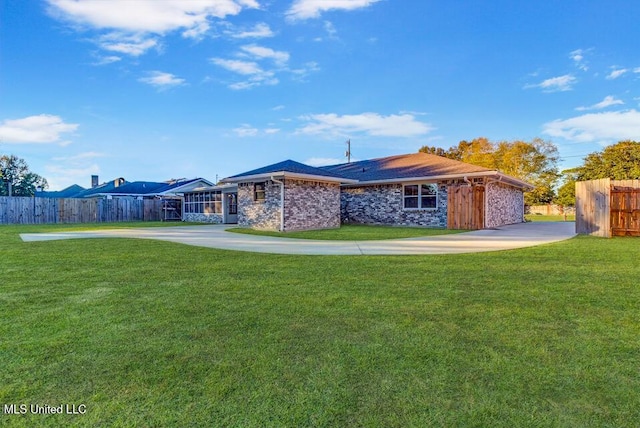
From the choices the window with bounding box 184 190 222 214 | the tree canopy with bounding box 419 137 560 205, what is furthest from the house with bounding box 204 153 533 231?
the tree canopy with bounding box 419 137 560 205

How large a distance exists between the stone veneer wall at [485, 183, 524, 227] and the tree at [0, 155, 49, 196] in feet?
152

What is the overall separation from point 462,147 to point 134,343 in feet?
132

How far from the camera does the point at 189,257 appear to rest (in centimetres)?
715

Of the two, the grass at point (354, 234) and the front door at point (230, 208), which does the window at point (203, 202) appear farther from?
the grass at point (354, 234)

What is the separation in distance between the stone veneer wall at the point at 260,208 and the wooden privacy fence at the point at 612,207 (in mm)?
11421

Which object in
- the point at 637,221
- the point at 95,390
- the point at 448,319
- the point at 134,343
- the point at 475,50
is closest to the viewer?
the point at 95,390

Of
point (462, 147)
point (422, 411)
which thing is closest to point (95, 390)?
point (422, 411)

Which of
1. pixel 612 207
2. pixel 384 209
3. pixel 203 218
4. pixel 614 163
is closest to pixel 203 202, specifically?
pixel 203 218

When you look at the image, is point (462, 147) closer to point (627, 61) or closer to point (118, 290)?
point (627, 61)

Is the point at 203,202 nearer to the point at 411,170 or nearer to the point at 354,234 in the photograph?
the point at 411,170

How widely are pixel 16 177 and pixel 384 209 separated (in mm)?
44691

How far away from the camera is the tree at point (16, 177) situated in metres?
38.5

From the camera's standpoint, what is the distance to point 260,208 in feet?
51.2

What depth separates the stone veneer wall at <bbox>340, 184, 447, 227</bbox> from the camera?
15.8m
